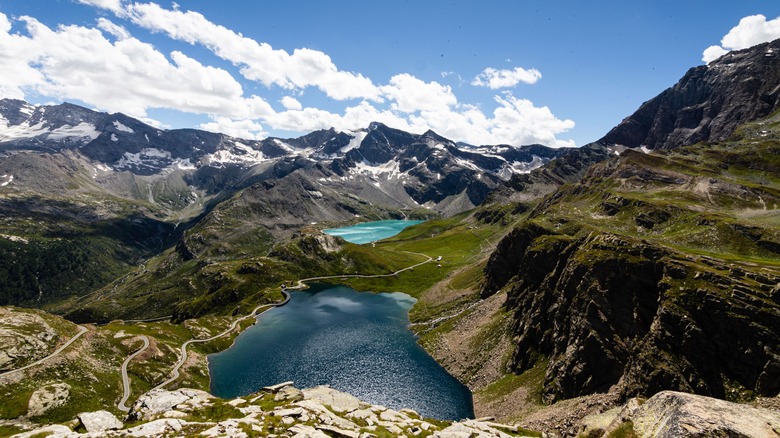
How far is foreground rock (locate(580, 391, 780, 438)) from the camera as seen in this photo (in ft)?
91.5

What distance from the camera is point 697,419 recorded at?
1154 inches

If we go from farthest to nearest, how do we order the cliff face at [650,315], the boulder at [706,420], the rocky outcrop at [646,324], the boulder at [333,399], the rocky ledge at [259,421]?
the cliff face at [650,315]
the rocky outcrop at [646,324]
the boulder at [333,399]
the rocky ledge at [259,421]
the boulder at [706,420]

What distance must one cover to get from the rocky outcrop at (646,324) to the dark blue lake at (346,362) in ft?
80.2

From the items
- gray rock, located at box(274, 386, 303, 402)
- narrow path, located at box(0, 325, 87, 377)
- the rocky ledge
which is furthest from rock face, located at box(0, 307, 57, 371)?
gray rock, located at box(274, 386, 303, 402)

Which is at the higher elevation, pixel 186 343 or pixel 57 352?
pixel 57 352

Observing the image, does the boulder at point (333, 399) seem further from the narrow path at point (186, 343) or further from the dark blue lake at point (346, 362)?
the narrow path at point (186, 343)

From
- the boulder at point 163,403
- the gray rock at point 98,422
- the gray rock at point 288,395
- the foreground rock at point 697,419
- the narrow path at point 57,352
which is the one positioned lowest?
the narrow path at point 57,352

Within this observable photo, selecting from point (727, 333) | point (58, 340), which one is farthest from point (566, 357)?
point (58, 340)

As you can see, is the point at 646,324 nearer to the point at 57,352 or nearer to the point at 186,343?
the point at 57,352

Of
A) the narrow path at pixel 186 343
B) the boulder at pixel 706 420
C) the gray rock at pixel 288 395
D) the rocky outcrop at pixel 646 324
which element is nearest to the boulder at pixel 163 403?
the gray rock at pixel 288 395

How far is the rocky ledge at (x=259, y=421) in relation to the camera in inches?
1704

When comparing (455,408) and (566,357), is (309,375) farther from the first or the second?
(566,357)

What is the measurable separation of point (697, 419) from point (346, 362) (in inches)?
4134

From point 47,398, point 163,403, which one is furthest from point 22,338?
point 163,403
